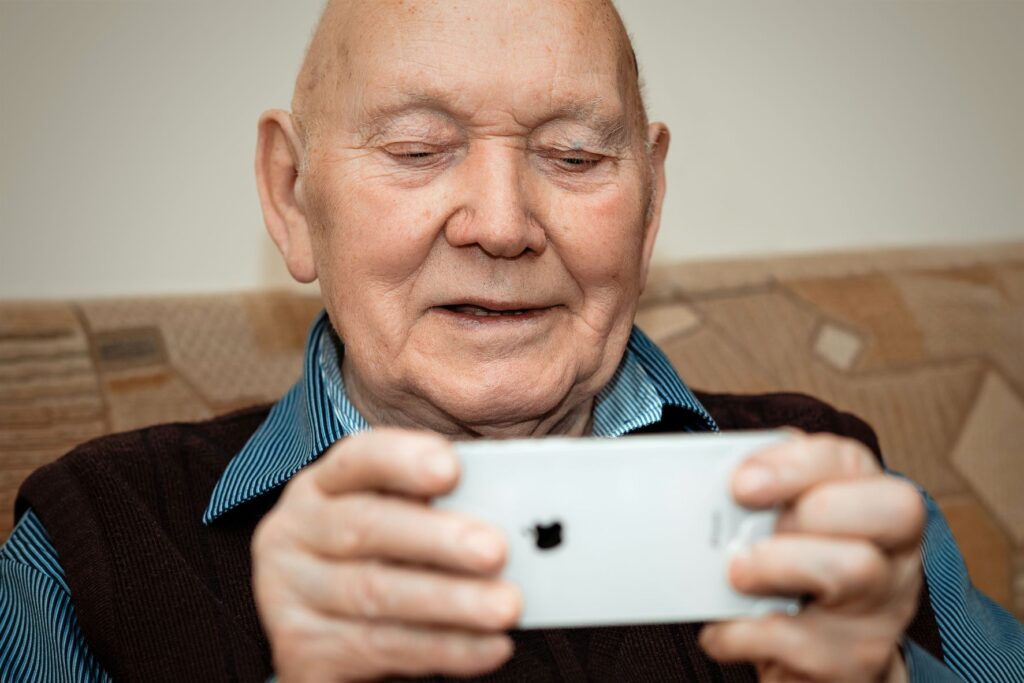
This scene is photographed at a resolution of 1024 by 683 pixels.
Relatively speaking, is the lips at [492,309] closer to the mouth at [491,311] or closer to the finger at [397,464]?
the mouth at [491,311]

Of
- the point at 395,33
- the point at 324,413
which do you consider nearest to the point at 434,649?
the point at 324,413

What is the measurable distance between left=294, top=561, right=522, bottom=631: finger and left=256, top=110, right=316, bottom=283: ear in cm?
66

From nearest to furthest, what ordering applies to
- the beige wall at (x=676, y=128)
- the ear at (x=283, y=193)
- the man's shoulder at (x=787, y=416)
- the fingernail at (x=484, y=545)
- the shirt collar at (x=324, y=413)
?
the fingernail at (x=484, y=545) → the shirt collar at (x=324, y=413) → the ear at (x=283, y=193) → the man's shoulder at (x=787, y=416) → the beige wall at (x=676, y=128)

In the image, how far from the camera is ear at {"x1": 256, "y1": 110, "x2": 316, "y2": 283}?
132cm

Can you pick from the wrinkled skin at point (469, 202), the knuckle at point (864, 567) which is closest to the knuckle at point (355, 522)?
the wrinkled skin at point (469, 202)

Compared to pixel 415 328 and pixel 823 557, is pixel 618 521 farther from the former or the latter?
pixel 415 328

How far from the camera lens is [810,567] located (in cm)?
70

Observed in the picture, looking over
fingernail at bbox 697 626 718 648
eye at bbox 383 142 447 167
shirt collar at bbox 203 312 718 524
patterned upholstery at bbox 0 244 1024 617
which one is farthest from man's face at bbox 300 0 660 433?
fingernail at bbox 697 626 718 648

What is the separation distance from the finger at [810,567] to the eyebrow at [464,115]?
616 millimetres

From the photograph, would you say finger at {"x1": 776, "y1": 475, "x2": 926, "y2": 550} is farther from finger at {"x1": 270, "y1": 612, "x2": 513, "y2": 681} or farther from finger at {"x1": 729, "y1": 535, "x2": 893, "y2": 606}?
finger at {"x1": 270, "y1": 612, "x2": 513, "y2": 681}

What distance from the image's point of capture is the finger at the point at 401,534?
2.17ft

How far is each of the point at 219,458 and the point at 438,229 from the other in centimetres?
44

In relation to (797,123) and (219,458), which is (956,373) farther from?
(219,458)

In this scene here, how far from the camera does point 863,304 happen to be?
1.77 meters
